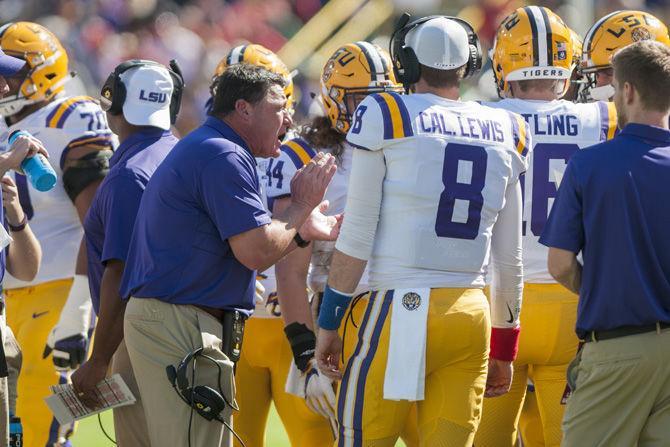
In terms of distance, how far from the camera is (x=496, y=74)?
5379mm

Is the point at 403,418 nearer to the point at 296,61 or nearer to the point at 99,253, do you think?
the point at 99,253

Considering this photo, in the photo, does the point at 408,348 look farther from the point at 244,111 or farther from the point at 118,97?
the point at 118,97

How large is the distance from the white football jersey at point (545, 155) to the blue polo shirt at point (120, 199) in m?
1.47

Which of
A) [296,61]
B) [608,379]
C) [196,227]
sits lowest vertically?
[296,61]

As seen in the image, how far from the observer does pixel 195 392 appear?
386cm

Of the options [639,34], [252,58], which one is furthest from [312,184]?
[639,34]

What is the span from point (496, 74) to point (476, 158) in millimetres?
1553

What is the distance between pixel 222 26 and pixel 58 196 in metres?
7.40

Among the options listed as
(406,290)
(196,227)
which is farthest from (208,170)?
(406,290)

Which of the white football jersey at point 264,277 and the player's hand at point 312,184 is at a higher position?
the player's hand at point 312,184

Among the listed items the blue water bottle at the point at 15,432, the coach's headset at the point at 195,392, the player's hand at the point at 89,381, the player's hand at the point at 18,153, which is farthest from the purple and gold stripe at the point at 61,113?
the coach's headset at the point at 195,392

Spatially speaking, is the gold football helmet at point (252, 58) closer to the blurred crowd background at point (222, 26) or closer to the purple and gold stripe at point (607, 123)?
the purple and gold stripe at point (607, 123)

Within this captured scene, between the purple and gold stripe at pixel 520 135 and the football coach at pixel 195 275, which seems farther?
the purple and gold stripe at pixel 520 135

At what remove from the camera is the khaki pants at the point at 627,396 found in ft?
12.2
